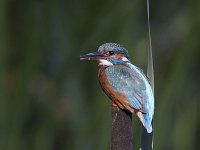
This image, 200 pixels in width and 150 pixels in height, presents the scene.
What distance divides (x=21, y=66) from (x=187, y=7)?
0.99m

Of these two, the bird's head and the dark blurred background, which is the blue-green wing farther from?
the dark blurred background

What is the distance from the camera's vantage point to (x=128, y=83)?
5.18ft

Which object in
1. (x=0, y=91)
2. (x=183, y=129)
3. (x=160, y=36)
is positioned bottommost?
(x=183, y=129)

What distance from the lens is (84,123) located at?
274 cm

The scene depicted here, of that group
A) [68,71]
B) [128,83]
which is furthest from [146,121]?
[68,71]

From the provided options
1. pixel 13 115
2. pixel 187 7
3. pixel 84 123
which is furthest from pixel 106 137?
pixel 187 7

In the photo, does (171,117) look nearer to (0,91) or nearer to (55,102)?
(55,102)

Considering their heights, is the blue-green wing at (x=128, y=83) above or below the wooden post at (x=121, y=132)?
above

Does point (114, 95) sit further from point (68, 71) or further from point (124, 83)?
point (68, 71)

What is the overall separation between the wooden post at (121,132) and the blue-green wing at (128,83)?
0.35ft

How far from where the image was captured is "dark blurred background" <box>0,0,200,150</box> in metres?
2.64

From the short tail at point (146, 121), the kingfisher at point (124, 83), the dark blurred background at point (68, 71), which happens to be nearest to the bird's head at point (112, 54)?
the kingfisher at point (124, 83)

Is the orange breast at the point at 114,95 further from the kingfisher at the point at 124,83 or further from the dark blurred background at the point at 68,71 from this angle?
the dark blurred background at the point at 68,71

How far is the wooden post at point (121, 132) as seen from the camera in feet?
4.30
